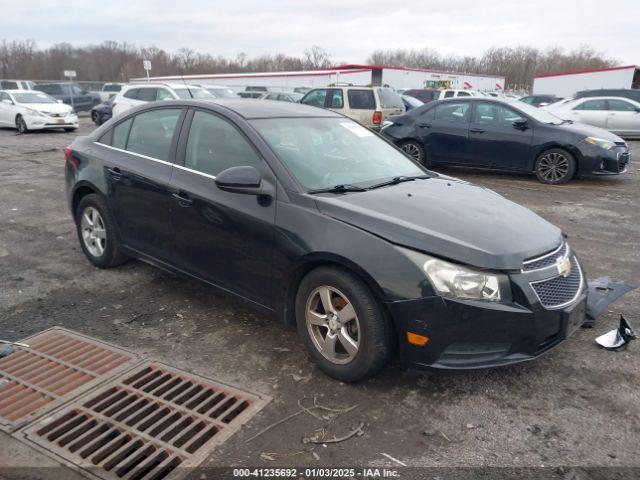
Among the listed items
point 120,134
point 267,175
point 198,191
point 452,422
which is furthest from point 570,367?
point 120,134

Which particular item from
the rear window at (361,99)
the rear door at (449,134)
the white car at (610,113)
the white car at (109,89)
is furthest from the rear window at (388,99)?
the white car at (109,89)

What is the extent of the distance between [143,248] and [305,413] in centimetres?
225

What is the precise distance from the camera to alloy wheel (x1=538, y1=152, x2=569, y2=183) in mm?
9656

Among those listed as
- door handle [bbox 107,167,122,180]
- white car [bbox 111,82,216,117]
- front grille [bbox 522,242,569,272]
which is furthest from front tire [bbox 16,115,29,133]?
front grille [bbox 522,242,569,272]

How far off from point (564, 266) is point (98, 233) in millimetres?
4047

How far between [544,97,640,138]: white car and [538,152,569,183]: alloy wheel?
891 centimetres

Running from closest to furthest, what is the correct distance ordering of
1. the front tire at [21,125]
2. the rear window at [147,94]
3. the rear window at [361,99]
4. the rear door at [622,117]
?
the rear window at [361,99], the rear window at [147,94], the rear door at [622,117], the front tire at [21,125]

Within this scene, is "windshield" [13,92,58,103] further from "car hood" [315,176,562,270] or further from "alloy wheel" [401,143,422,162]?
"car hood" [315,176,562,270]

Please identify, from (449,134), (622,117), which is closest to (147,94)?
(449,134)

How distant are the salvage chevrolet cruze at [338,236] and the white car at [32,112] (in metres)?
15.9

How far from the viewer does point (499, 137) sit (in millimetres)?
10070

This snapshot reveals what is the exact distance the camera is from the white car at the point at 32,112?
18.3 m

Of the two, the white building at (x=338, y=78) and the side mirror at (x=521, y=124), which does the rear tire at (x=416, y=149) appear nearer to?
the side mirror at (x=521, y=124)

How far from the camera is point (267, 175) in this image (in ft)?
11.6
